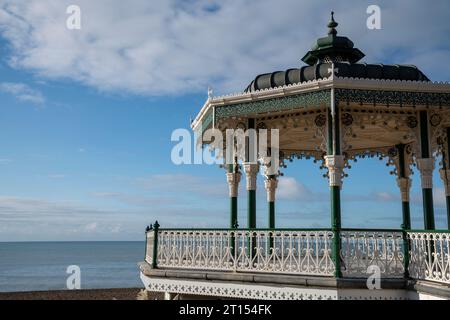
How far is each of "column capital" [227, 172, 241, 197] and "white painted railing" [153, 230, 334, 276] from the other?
2059mm

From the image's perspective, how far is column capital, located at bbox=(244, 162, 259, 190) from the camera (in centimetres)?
1157

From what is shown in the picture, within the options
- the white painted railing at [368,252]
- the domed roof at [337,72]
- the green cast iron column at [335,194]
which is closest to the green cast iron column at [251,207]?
the domed roof at [337,72]

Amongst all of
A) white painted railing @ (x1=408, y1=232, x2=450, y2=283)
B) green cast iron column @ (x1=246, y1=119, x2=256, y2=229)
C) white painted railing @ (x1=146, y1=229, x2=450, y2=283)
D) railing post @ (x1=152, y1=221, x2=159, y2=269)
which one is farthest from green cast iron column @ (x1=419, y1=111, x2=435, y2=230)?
railing post @ (x1=152, y1=221, x2=159, y2=269)

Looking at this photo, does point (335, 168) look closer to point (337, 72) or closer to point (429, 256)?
point (337, 72)

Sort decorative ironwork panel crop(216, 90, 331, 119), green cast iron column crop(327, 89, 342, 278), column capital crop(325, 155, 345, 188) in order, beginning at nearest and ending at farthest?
green cast iron column crop(327, 89, 342, 278) → column capital crop(325, 155, 345, 188) → decorative ironwork panel crop(216, 90, 331, 119)

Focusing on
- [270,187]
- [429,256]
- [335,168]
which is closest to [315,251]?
[335,168]

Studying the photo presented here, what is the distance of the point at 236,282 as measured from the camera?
979 centimetres

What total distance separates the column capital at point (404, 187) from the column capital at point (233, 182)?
5.43 metres

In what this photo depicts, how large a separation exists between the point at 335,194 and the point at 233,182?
334 cm

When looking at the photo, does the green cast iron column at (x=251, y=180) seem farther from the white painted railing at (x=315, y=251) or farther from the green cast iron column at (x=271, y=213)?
the green cast iron column at (x=271, y=213)

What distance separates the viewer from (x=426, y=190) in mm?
10578

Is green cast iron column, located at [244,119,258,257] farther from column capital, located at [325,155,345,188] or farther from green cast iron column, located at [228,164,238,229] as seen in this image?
column capital, located at [325,155,345,188]

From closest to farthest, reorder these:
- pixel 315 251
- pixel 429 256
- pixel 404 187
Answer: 1. pixel 429 256
2. pixel 315 251
3. pixel 404 187
